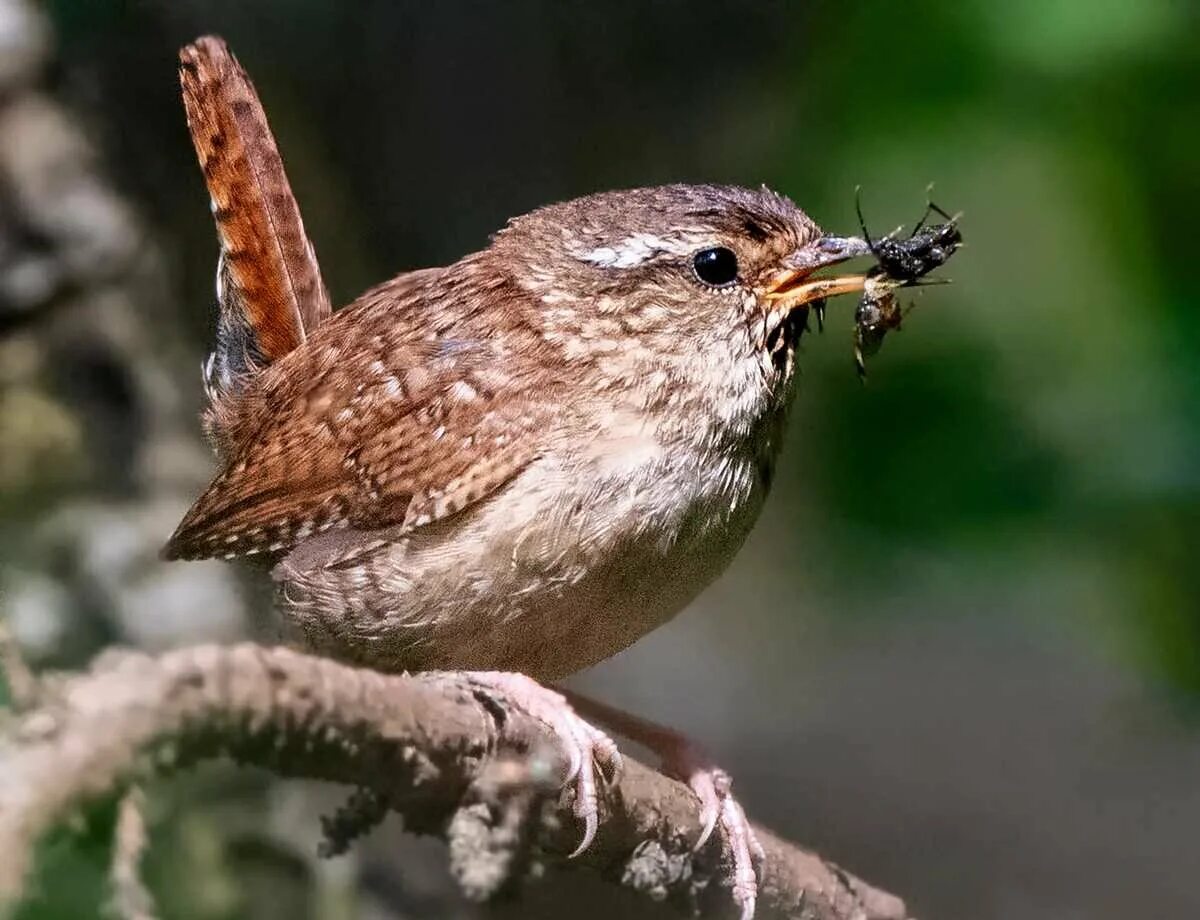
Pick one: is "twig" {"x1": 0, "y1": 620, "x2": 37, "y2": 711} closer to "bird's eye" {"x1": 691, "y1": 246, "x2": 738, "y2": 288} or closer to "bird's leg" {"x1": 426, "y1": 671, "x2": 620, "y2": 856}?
"bird's leg" {"x1": 426, "y1": 671, "x2": 620, "y2": 856}

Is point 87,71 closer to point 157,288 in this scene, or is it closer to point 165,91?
point 165,91

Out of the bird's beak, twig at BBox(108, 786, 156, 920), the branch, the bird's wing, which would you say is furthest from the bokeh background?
the bird's beak

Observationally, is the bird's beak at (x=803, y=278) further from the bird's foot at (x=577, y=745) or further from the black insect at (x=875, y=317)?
the bird's foot at (x=577, y=745)

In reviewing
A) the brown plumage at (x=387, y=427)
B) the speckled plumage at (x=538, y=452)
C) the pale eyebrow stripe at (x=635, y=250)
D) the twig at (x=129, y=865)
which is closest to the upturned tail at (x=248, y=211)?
the brown plumage at (x=387, y=427)

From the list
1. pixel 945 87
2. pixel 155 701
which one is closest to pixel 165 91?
pixel 945 87

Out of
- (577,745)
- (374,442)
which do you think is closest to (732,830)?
(577,745)
